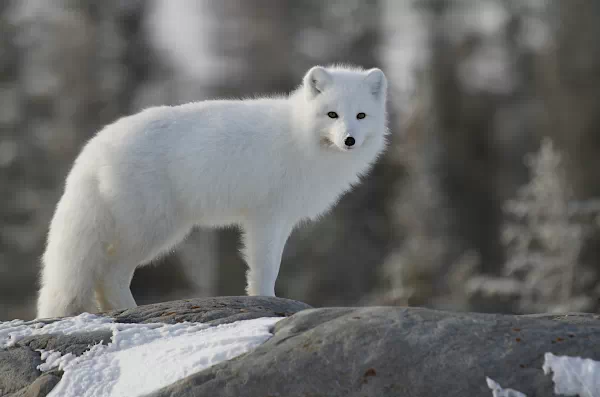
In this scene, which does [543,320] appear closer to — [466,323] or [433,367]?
[466,323]

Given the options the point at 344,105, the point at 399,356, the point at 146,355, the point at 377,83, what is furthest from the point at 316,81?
the point at 399,356

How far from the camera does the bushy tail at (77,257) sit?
Answer: 688cm

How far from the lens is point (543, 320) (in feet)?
15.4

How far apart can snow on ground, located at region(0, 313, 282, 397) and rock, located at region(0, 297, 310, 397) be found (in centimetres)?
7

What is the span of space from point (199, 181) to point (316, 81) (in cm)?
124

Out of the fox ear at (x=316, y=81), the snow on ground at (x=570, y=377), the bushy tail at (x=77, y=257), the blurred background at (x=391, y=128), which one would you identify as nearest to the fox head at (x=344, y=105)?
the fox ear at (x=316, y=81)

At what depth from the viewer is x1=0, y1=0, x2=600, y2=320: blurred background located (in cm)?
2041

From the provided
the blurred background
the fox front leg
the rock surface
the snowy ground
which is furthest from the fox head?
the blurred background

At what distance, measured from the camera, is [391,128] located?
25.3 metres

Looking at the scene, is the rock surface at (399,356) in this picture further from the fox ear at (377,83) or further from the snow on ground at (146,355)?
the fox ear at (377,83)

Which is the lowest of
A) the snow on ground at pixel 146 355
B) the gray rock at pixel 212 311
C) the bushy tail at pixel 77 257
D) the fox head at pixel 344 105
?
the snow on ground at pixel 146 355

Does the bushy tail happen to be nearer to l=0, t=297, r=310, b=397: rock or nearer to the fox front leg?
l=0, t=297, r=310, b=397: rock

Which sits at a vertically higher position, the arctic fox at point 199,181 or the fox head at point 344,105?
the fox head at point 344,105

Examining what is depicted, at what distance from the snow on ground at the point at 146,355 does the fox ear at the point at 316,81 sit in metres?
2.56
